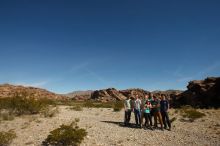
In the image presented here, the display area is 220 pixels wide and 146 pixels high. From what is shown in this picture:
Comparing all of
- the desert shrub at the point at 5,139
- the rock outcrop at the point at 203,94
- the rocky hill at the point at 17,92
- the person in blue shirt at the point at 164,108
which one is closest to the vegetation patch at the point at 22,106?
the rocky hill at the point at 17,92

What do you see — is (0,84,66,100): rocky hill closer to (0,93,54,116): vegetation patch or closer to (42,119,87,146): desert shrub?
(0,93,54,116): vegetation patch

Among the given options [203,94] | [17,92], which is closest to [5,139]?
[17,92]

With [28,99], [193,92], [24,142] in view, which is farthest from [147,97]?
[193,92]

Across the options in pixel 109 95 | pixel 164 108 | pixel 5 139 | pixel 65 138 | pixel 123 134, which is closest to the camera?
pixel 65 138

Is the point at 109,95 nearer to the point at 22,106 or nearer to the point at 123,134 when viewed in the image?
the point at 22,106

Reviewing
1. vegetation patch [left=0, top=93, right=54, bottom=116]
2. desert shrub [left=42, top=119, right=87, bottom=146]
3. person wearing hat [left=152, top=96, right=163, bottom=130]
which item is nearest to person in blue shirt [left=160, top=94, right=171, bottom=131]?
person wearing hat [left=152, top=96, right=163, bottom=130]

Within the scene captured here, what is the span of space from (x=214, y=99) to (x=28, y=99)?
40.7m

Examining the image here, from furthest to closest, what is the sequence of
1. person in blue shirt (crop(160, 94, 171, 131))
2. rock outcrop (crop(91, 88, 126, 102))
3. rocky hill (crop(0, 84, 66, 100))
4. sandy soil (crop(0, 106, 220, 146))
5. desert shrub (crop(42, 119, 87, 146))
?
1. rock outcrop (crop(91, 88, 126, 102))
2. rocky hill (crop(0, 84, 66, 100))
3. person in blue shirt (crop(160, 94, 171, 131))
4. sandy soil (crop(0, 106, 220, 146))
5. desert shrub (crop(42, 119, 87, 146))

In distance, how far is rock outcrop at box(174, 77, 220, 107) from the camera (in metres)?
51.6

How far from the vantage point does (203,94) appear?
55000 millimetres

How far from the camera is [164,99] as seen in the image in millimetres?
15953

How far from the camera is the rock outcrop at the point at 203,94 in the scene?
5159cm

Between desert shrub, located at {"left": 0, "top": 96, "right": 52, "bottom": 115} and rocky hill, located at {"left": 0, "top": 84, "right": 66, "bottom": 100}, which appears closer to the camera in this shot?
desert shrub, located at {"left": 0, "top": 96, "right": 52, "bottom": 115}

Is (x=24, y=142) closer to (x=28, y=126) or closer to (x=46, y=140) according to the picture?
(x=46, y=140)
